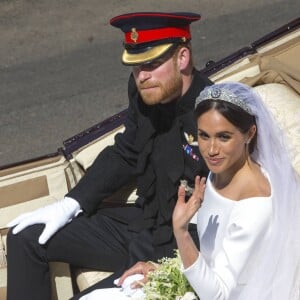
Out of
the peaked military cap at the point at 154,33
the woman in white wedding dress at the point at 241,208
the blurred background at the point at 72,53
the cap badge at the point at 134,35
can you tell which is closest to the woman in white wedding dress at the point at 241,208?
the woman in white wedding dress at the point at 241,208

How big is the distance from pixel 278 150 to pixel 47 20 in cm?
490

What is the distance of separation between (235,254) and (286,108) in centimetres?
108

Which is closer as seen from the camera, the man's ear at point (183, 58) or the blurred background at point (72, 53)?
the man's ear at point (183, 58)

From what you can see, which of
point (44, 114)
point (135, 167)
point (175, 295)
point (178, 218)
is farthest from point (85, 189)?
Result: point (44, 114)

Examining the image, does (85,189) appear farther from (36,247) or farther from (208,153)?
(208,153)

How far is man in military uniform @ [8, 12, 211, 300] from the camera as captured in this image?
125 inches

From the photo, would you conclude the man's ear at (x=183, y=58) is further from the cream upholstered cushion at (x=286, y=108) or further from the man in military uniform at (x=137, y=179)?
the cream upholstered cushion at (x=286, y=108)

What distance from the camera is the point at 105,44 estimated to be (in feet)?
22.3

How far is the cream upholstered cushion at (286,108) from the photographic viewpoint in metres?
3.33

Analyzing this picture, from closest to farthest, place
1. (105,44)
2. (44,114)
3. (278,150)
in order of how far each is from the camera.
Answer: (278,150)
(44,114)
(105,44)

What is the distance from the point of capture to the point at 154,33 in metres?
3.20

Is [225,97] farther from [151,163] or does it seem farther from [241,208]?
[151,163]

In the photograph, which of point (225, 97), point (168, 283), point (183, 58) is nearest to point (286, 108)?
point (183, 58)

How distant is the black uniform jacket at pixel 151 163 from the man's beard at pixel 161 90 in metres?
0.06
